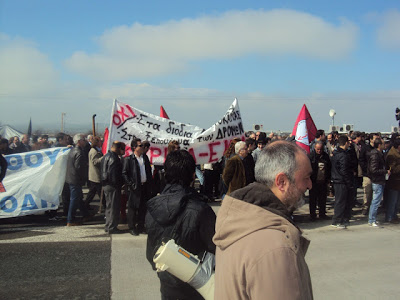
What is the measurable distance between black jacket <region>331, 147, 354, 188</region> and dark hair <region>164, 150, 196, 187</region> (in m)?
5.87

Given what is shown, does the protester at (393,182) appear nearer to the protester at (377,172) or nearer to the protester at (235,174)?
the protester at (377,172)

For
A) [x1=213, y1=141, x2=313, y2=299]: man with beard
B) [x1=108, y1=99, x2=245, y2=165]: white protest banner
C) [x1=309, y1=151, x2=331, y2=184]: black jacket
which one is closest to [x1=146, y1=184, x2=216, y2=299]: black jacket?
[x1=213, y1=141, x2=313, y2=299]: man with beard

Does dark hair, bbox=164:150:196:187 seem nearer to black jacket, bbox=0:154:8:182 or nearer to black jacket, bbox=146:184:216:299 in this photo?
black jacket, bbox=146:184:216:299

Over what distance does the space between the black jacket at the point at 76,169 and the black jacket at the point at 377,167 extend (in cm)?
613

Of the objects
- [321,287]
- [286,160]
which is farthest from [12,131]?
[286,160]

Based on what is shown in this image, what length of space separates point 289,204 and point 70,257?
17.0 ft

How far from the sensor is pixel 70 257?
243 inches

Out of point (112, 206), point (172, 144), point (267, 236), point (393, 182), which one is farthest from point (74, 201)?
point (267, 236)

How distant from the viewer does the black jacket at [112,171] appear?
760 centimetres

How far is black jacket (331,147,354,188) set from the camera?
8.15m

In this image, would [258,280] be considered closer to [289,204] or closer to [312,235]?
[289,204]

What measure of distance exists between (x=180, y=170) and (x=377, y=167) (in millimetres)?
6467

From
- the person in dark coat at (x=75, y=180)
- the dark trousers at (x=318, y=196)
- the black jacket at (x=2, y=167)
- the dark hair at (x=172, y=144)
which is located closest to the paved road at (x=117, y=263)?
the person in dark coat at (x=75, y=180)

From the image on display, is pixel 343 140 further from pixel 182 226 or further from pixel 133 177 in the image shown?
pixel 182 226
